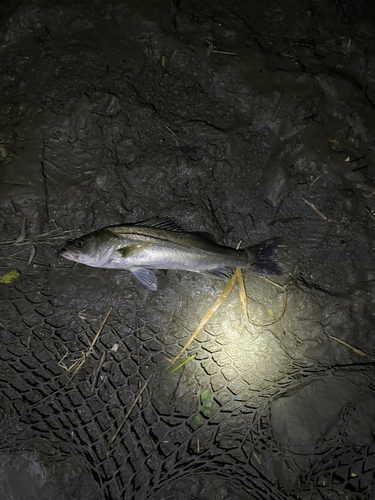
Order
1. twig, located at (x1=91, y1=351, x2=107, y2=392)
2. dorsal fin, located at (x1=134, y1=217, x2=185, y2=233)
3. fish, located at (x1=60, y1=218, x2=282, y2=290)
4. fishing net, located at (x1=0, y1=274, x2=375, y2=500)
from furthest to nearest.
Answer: dorsal fin, located at (x1=134, y1=217, x2=185, y2=233) → twig, located at (x1=91, y1=351, x2=107, y2=392) → fish, located at (x1=60, y1=218, x2=282, y2=290) → fishing net, located at (x1=0, y1=274, x2=375, y2=500)

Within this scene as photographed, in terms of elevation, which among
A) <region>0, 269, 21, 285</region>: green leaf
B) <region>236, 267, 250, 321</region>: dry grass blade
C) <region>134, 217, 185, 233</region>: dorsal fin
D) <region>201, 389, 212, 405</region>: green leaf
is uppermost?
<region>134, 217, 185, 233</region>: dorsal fin

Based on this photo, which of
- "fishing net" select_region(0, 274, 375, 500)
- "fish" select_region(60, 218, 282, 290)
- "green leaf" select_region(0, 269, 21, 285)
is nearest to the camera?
→ "fishing net" select_region(0, 274, 375, 500)

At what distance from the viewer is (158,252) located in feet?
13.9

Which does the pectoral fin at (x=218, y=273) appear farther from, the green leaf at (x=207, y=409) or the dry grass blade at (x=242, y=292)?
the green leaf at (x=207, y=409)

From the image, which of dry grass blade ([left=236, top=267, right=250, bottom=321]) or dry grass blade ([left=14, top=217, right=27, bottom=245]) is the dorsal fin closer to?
dry grass blade ([left=236, top=267, right=250, bottom=321])

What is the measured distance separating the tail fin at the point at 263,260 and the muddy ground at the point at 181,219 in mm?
294

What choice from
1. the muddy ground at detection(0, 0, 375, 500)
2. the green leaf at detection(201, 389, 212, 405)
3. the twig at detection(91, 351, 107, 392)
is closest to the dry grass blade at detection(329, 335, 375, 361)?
the muddy ground at detection(0, 0, 375, 500)

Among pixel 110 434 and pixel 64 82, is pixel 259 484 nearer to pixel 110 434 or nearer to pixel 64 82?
pixel 110 434

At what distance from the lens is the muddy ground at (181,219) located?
4242 millimetres

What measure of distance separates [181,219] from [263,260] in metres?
1.32

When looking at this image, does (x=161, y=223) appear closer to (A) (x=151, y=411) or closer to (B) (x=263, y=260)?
(B) (x=263, y=260)

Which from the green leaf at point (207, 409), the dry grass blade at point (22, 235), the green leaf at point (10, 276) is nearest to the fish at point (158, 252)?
the dry grass blade at point (22, 235)

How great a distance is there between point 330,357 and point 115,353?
3110 millimetres

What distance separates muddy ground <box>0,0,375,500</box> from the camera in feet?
13.9
